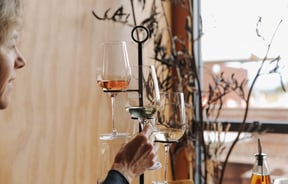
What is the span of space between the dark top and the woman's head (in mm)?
397

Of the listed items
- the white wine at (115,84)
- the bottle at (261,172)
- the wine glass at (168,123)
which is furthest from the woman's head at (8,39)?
the bottle at (261,172)

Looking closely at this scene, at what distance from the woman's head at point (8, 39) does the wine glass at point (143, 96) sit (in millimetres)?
384

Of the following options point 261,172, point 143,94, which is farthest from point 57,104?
point 261,172

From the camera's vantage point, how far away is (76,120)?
77.4 inches

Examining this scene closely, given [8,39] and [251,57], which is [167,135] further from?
[251,57]

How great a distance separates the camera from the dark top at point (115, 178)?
1257 mm

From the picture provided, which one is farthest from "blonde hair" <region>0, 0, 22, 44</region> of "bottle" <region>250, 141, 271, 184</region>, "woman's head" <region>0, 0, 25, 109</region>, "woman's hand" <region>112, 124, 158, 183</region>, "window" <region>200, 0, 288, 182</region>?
"window" <region>200, 0, 288, 182</region>

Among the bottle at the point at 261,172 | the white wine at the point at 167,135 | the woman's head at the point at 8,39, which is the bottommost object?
the bottle at the point at 261,172

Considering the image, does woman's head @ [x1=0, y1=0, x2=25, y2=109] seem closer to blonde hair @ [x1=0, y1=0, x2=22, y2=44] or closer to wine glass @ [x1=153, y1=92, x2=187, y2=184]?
blonde hair @ [x1=0, y1=0, x2=22, y2=44]

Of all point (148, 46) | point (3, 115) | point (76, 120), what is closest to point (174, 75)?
point (148, 46)

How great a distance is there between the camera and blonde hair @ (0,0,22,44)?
1148 mm

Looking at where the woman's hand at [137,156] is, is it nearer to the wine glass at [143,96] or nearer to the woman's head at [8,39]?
A: the wine glass at [143,96]

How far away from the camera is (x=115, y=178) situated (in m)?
1.27

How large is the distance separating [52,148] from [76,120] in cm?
19
